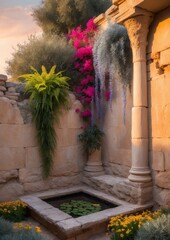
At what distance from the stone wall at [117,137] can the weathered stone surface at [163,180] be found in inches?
36.8

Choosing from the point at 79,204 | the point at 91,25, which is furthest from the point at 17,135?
the point at 91,25

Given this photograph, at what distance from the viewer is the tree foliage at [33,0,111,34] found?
8.22 metres

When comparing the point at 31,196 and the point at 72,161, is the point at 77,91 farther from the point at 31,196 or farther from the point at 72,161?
the point at 31,196

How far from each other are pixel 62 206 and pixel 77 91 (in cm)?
266

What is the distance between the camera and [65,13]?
8266mm

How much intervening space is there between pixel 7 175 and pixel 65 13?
19.2ft

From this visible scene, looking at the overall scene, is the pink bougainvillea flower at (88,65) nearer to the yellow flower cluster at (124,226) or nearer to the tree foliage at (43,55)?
the tree foliage at (43,55)

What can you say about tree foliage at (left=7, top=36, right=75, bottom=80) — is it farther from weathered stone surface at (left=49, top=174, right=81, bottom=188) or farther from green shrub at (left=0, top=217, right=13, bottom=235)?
green shrub at (left=0, top=217, right=13, bottom=235)

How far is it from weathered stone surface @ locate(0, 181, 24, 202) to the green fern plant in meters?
0.57

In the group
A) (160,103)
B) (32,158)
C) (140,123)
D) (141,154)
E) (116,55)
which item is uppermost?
(116,55)

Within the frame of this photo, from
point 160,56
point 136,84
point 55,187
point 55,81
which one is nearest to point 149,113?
point 136,84

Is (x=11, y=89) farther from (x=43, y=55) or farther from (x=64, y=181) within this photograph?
(x=64, y=181)

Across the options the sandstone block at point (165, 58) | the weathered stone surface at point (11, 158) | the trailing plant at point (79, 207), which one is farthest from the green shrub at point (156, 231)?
the weathered stone surface at point (11, 158)

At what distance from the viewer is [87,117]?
581 cm
